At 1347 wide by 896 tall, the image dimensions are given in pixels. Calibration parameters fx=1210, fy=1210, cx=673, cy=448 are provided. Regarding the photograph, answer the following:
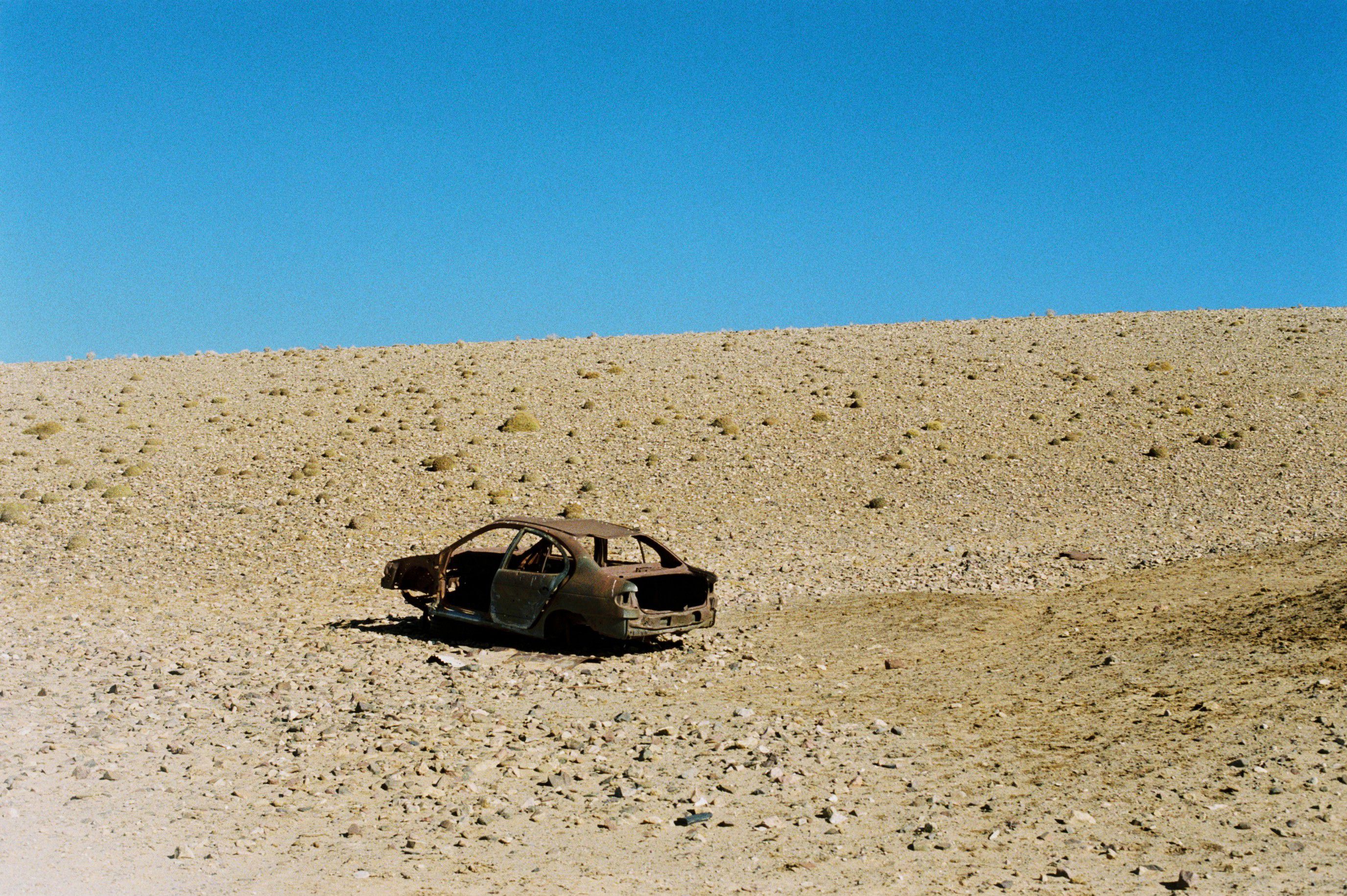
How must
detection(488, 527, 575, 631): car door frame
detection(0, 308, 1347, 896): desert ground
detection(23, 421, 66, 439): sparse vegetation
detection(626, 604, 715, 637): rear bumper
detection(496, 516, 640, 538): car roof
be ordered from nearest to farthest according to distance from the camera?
detection(0, 308, 1347, 896): desert ground
detection(626, 604, 715, 637): rear bumper
detection(488, 527, 575, 631): car door frame
detection(496, 516, 640, 538): car roof
detection(23, 421, 66, 439): sparse vegetation

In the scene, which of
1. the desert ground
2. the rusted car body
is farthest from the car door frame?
the desert ground

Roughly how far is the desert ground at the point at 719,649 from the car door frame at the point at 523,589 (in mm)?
461

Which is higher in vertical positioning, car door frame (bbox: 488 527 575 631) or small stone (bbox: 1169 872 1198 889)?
car door frame (bbox: 488 527 575 631)

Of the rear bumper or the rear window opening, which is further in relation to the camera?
the rear window opening

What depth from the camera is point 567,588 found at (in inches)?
523

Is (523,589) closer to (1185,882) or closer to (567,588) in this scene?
(567,588)

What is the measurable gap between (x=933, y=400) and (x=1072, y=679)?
23.5 metres

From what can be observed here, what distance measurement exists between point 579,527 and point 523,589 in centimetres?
96

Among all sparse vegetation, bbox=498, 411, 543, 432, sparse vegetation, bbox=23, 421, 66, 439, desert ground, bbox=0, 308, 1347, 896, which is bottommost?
desert ground, bbox=0, 308, 1347, 896

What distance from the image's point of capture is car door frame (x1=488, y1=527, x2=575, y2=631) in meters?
13.4

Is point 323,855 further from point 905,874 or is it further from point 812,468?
point 812,468

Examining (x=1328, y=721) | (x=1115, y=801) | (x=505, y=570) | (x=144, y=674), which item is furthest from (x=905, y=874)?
(x=144, y=674)

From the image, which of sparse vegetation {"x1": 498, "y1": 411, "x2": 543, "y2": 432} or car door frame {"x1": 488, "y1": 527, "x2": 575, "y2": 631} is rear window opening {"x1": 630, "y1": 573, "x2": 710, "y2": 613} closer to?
car door frame {"x1": 488, "y1": 527, "x2": 575, "y2": 631}

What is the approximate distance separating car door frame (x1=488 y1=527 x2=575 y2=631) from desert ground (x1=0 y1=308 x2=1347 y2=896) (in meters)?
0.46
